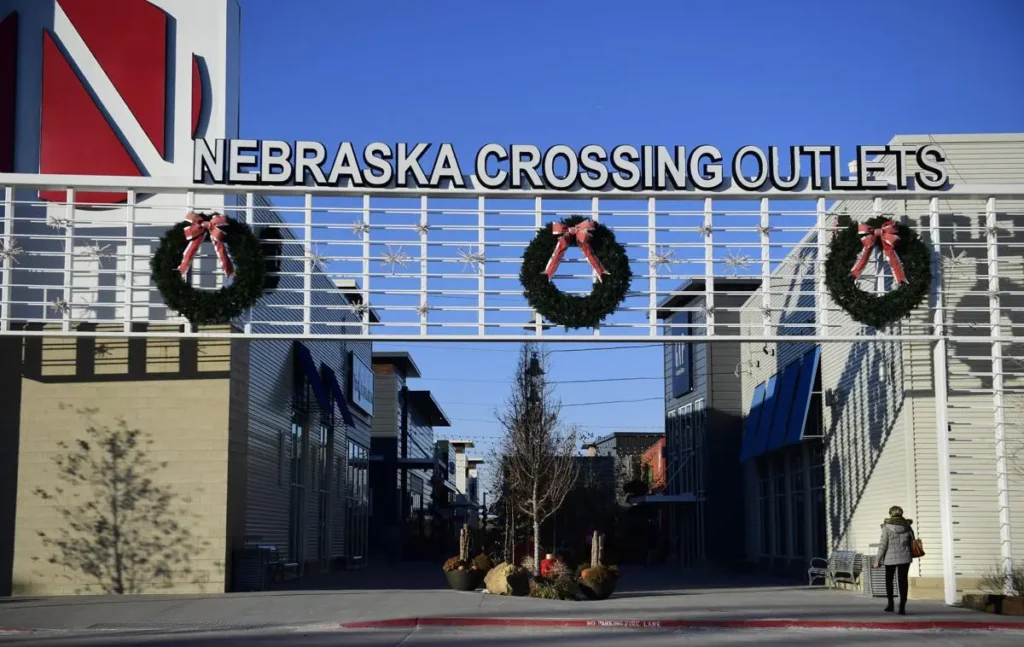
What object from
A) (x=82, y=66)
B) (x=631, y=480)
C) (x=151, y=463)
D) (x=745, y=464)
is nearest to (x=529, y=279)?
(x=151, y=463)

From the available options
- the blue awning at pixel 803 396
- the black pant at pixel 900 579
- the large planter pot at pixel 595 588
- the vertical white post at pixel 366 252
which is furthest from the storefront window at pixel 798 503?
the vertical white post at pixel 366 252

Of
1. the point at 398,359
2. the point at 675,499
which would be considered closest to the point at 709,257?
the point at 675,499

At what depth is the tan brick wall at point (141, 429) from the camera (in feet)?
78.8

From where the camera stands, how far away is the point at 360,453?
48594mm

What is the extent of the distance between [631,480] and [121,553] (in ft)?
147

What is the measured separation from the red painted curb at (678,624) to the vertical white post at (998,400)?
11.5ft

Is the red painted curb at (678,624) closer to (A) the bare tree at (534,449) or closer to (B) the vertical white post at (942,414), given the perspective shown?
(B) the vertical white post at (942,414)

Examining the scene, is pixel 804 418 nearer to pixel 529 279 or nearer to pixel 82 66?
pixel 529 279

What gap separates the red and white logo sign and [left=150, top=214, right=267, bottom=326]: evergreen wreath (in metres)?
4.19

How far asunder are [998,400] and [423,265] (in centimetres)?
1045

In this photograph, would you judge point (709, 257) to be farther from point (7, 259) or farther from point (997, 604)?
point (7, 259)

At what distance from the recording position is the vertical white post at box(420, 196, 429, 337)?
70.9ft

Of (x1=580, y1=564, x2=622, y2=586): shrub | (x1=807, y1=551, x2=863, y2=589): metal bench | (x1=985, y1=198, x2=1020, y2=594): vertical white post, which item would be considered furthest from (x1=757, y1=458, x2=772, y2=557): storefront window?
(x1=985, y1=198, x2=1020, y2=594): vertical white post

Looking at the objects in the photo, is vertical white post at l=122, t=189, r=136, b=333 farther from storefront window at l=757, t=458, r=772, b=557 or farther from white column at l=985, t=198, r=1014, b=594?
storefront window at l=757, t=458, r=772, b=557
